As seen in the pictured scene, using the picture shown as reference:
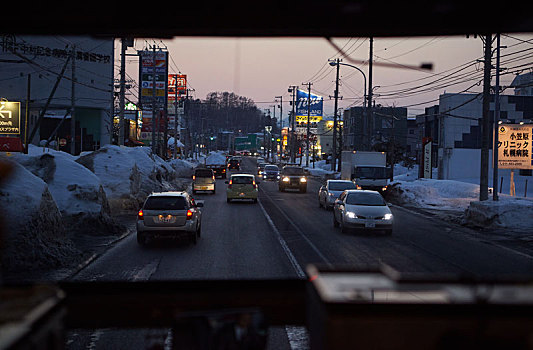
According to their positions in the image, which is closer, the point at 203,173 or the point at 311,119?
the point at 203,173

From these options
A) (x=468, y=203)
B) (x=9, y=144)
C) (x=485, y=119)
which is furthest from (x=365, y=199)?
(x=9, y=144)

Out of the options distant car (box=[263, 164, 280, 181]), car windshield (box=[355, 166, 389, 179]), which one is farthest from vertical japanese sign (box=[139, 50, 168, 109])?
car windshield (box=[355, 166, 389, 179])

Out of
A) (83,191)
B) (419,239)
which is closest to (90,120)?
(83,191)

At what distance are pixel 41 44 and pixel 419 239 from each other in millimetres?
63100

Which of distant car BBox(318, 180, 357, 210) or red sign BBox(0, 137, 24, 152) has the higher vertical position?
red sign BBox(0, 137, 24, 152)

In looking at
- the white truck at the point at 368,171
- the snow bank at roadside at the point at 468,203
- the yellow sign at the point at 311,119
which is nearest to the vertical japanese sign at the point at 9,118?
the white truck at the point at 368,171

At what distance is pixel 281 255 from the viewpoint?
16.1 m

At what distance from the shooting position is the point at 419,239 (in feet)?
67.4

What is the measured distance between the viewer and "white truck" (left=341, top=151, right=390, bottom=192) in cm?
4141

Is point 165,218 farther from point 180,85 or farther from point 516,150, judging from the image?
point 180,85

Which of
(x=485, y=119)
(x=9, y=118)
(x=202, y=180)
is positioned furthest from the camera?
(x=202, y=180)

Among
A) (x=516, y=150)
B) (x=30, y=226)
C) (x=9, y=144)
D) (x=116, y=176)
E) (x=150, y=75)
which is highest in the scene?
(x=150, y=75)

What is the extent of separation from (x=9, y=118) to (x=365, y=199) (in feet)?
72.2

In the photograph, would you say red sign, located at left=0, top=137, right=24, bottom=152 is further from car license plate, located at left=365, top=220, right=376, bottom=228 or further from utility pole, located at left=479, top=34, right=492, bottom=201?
utility pole, located at left=479, top=34, right=492, bottom=201
